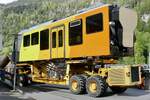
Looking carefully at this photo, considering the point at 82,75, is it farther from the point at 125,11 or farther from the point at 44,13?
the point at 44,13

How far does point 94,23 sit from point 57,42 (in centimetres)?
325

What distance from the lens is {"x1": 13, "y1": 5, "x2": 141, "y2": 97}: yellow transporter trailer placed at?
16250 millimetres

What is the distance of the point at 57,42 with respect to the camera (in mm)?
19516

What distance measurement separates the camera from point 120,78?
1608 cm

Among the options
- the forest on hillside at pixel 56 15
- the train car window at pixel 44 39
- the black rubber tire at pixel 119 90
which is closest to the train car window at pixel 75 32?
the train car window at pixel 44 39

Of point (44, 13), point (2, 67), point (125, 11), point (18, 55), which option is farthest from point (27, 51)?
point (44, 13)

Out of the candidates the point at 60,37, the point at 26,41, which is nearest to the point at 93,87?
the point at 60,37

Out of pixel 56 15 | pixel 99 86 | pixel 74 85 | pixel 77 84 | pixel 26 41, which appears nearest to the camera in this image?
pixel 99 86

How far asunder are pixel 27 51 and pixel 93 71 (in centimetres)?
674

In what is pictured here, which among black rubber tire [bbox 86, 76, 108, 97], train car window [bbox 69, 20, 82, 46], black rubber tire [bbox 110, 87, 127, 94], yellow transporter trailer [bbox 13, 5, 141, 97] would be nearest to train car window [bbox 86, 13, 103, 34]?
yellow transporter trailer [bbox 13, 5, 141, 97]

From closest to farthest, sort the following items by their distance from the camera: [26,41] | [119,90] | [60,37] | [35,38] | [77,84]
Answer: [77,84]
[119,90]
[60,37]
[35,38]
[26,41]

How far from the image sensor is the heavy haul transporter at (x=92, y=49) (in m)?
16.2

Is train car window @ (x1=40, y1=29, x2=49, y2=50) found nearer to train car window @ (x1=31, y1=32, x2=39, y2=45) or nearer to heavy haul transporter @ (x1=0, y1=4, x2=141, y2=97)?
heavy haul transporter @ (x1=0, y1=4, x2=141, y2=97)

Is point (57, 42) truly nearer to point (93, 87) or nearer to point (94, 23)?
point (94, 23)
